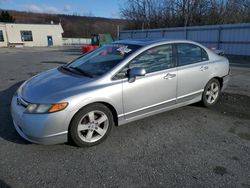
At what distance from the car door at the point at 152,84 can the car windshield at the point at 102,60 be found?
0.88ft

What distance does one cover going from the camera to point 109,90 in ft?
9.73

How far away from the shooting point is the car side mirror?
3082 millimetres

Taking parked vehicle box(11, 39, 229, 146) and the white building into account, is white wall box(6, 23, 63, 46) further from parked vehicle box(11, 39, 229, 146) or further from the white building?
parked vehicle box(11, 39, 229, 146)

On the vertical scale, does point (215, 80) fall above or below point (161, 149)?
above

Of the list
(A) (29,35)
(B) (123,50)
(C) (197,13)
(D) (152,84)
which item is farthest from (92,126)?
(A) (29,35)

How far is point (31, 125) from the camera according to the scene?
8.61ft

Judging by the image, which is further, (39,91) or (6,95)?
(6,95)

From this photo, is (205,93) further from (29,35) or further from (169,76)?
(29,35)

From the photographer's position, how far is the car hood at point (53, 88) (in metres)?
2.71

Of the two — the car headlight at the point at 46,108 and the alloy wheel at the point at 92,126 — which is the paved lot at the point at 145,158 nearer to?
the alloy wheel at the point at 92,126

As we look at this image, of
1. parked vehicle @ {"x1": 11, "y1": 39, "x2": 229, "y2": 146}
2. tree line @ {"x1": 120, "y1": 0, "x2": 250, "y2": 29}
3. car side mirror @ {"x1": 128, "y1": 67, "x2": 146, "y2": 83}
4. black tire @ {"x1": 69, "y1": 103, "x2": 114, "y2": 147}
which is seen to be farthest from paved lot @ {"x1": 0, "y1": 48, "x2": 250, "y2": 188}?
tree line @ {"x1": 120, "y1": 0, "x2": 250, "y2": 29}

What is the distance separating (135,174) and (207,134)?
1.60 m

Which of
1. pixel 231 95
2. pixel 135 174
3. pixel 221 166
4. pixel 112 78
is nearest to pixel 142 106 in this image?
pixel 112 78

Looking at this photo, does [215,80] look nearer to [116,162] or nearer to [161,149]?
[161,149]
